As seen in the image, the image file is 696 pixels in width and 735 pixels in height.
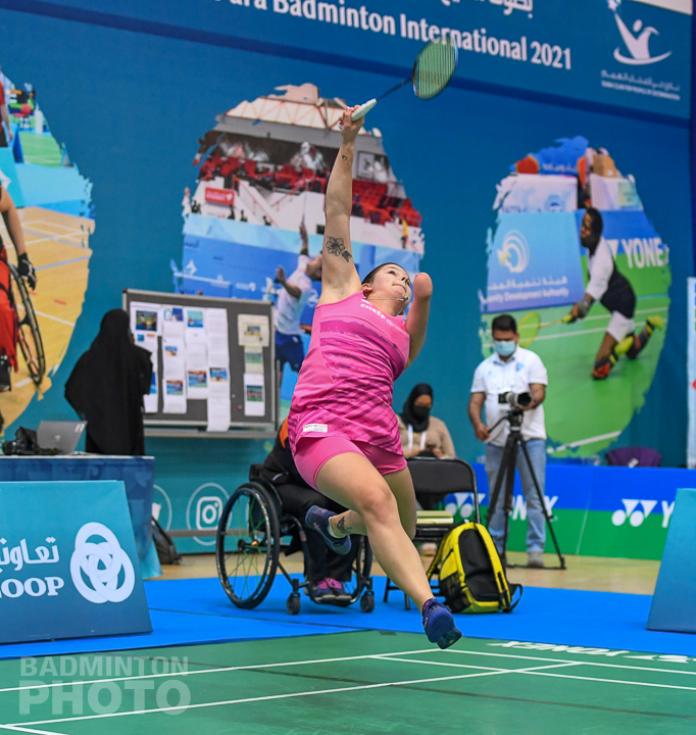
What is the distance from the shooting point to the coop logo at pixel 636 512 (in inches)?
427

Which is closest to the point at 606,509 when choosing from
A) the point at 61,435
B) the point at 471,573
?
the point at 471,573

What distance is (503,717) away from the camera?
14.1 ft

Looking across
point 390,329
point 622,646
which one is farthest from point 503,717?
point 622,646

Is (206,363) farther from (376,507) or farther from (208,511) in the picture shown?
(376,507)

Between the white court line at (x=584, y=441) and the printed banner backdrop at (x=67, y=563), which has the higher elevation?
the white court line at (x=584, y=441)

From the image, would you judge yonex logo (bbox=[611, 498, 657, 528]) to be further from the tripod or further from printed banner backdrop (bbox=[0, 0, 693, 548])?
printed banner backdrop (bbox=[0, 0, 693, 548])

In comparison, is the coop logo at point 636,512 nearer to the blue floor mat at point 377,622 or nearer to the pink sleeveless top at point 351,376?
the blue floor mat at point 377,622

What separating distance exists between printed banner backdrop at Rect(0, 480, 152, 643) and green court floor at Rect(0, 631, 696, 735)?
44 cm

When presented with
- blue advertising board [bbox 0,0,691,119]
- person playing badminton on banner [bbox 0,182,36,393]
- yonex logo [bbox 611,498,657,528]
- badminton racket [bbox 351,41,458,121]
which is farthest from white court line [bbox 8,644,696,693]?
blue advertising board [bbox 0,0,691,119]

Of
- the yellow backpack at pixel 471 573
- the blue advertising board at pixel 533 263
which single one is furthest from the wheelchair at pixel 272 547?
the blue advertising board at pixel 533 263

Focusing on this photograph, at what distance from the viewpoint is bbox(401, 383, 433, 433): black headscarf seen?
11258 millimetres

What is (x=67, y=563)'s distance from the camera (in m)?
5.97

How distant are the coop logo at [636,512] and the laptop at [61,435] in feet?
15.9

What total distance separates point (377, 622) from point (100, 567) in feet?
5.01
